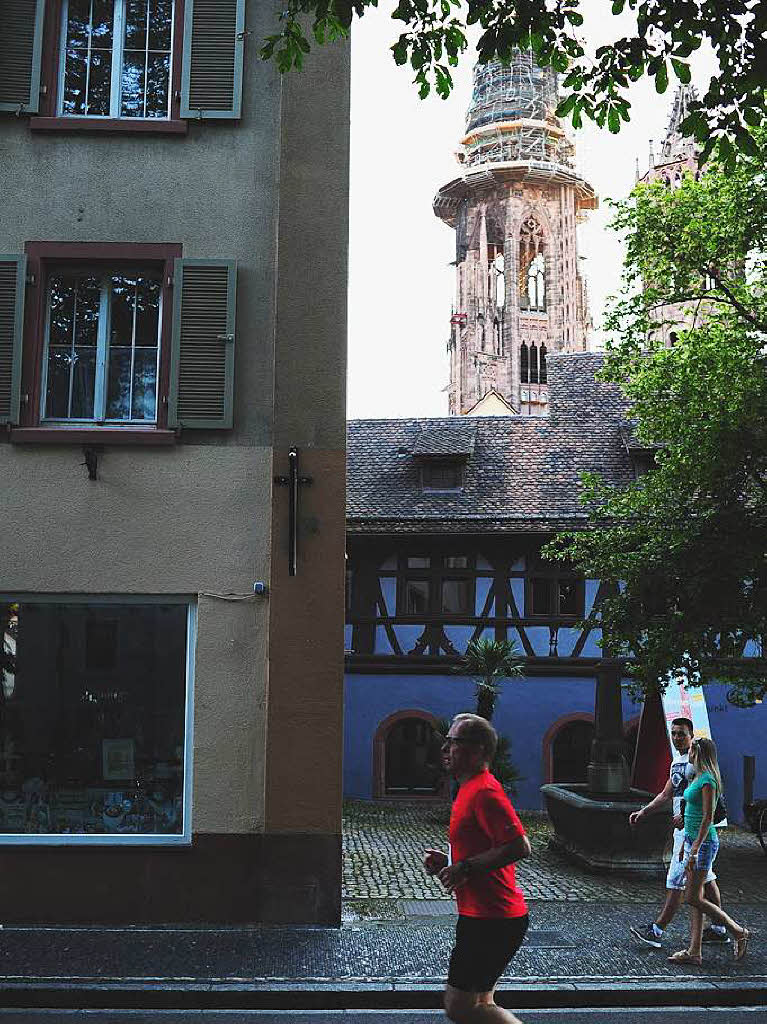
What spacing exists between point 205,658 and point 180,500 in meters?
1.39

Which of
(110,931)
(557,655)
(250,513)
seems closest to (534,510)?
(557,655)

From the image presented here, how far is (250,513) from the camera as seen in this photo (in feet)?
35.2

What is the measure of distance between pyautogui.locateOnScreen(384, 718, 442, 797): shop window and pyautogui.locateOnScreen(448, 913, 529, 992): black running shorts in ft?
63.3

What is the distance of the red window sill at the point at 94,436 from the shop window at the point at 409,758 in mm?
14804

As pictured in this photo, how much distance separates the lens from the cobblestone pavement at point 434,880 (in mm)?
12422

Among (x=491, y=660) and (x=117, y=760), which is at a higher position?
(x=491, y=660)

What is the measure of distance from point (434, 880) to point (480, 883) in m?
8.63

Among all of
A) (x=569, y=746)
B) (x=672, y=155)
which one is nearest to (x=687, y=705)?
(x=569, y=746)

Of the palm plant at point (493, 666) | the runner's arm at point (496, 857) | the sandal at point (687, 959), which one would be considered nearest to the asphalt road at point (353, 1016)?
the sandal at point (687, 959)

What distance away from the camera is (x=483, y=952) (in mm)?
5285

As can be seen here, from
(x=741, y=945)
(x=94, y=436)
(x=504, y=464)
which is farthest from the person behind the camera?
(x=504, y=464)

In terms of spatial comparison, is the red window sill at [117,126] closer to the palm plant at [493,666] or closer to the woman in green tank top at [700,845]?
the woman in green tank top at [700,845]

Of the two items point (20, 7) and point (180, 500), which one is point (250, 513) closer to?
point (180, 500)

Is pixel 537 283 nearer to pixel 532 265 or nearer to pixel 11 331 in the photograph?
pixel 532 265
